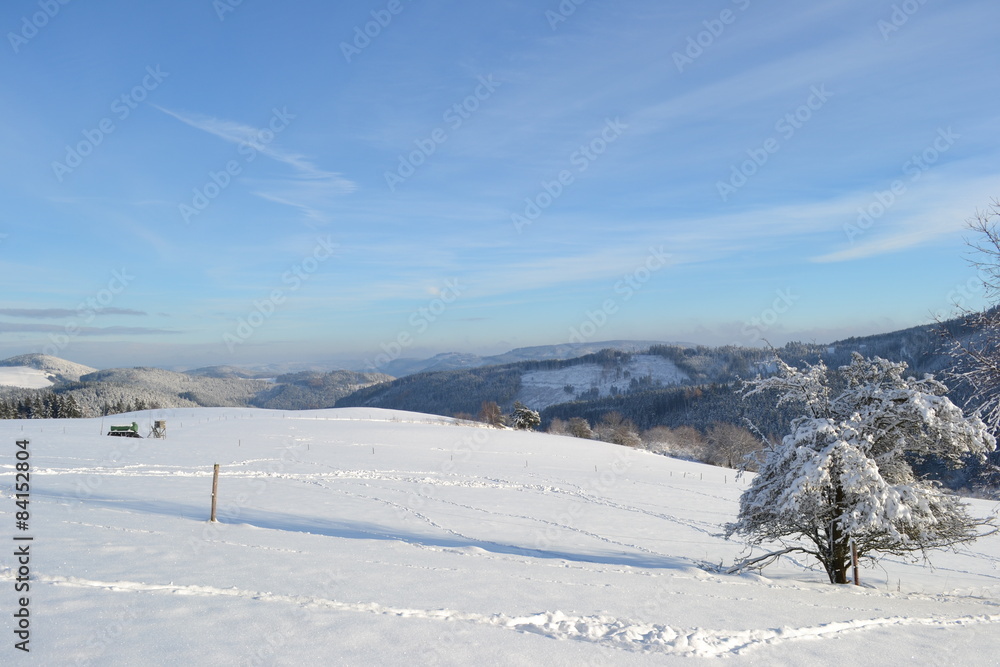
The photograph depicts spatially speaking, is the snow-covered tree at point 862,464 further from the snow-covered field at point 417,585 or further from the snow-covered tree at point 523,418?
the snow-covered tree at point 523,418

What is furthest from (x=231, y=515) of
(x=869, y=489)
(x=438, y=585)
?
(x=869, y=489)

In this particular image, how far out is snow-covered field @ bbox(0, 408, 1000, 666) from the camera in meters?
5.88

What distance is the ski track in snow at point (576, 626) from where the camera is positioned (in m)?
6.44

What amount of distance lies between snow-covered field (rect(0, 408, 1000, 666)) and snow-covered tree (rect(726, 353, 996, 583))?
1.19 metres

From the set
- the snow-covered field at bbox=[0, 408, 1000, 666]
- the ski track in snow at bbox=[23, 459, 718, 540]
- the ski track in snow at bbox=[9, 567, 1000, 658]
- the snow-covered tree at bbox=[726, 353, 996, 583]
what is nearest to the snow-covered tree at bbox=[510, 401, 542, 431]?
the ski track in snow at bbox=[23, 459, 718, 540]

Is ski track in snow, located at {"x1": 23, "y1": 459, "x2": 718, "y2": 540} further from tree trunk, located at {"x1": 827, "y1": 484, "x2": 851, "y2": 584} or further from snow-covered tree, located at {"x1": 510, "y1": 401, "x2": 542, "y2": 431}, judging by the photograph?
snow-covered tree, located at {"x1": 510, "y1": 401, "x2": 542, "y2": 431}

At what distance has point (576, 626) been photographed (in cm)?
686

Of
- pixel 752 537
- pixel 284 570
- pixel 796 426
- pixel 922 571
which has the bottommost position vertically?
pixel 922 571

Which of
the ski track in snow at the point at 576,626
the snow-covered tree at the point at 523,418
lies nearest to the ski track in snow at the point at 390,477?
the ski track in snow at the point at 576,626

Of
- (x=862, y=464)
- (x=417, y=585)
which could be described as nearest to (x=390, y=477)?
(x=417, y=585)

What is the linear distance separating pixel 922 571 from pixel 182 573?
18.5 meters

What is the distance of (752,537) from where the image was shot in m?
14.4

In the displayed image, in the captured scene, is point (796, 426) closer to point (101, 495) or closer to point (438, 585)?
point (438, 585)

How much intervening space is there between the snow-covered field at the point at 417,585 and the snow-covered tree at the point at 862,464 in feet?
3.91
